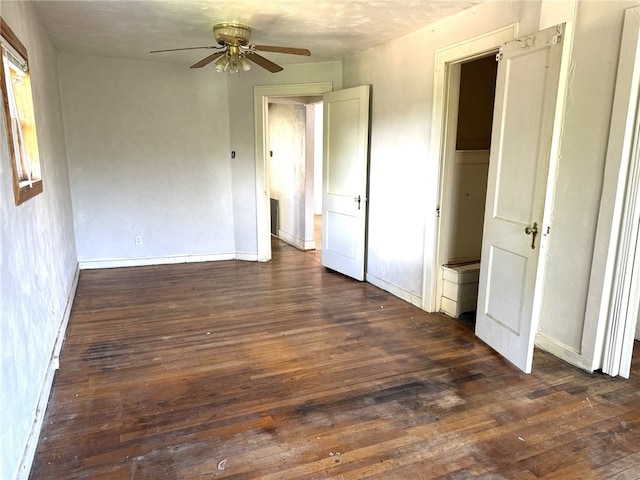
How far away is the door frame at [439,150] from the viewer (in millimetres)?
3227

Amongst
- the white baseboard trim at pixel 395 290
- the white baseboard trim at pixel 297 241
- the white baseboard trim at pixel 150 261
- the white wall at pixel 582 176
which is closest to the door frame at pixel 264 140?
the white baseboard trim at pixel 150 261

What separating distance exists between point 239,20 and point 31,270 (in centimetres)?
230

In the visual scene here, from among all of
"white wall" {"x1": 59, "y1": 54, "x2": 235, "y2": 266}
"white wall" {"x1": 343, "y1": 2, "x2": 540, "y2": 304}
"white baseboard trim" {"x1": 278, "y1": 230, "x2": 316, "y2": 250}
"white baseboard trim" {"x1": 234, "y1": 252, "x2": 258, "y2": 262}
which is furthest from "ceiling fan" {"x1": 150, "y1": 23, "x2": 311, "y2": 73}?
"white baseboard trim" {"x1": 278, "y1": 230, "x2": 316, "y2": 250}

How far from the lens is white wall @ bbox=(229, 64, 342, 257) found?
4.93 metres

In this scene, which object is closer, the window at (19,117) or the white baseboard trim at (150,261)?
the window at (19,117)

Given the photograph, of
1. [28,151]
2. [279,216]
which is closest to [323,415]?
[28,151]

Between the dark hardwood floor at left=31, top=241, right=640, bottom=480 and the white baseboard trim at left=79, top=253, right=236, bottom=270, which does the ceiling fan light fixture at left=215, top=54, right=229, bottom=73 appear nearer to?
the dark hardwood floor at left=31, top=241, right=640, bottom=480

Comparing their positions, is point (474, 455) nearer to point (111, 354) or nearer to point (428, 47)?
point (111, 354)

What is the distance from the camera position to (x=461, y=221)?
→ 391cm

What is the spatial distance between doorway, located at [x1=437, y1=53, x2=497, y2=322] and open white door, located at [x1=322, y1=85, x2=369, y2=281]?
951mm

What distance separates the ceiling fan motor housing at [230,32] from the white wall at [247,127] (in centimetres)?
154

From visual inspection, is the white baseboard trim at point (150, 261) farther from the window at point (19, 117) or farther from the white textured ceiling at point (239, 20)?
the window at point (19, 117)

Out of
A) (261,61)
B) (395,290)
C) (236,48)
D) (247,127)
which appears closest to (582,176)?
(395,290)

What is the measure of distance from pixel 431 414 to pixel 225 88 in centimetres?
440
